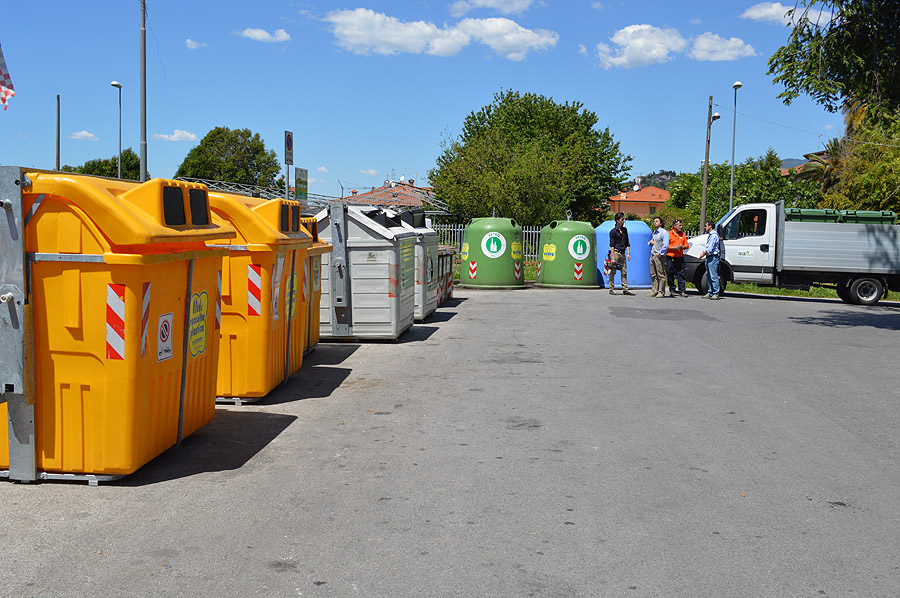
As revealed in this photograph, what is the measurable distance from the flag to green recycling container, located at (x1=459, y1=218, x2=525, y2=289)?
1253 cm

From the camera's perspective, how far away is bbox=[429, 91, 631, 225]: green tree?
110ft

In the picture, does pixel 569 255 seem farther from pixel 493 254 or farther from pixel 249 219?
pixel 249 219

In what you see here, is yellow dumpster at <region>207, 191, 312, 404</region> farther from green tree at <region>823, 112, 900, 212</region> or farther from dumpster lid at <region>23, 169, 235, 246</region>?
green tree at <region>823, 112, 900, 212</region>

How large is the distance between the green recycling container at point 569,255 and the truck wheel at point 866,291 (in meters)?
6.18

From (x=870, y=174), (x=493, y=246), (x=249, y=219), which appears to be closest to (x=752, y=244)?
(x=493, y=246)

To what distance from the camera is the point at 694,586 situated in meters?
3.63

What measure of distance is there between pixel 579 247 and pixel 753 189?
2997 cm

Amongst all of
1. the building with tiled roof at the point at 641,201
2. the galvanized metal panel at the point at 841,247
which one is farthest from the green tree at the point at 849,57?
the building with tiled roof at the point at 641,201

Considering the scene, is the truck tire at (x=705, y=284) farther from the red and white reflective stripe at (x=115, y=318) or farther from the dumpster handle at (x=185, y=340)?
the red and white reflective stripe at (x=115, y=318)

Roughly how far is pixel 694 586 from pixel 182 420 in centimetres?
366

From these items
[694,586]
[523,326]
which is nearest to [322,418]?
[694,586]

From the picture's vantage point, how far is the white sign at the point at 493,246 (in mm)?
20328

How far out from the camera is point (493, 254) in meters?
20.5

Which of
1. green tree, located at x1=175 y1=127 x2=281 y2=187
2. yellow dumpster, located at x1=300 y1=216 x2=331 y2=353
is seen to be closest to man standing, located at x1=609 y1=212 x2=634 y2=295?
yellow dumpster, located at x1=300 y1=216 x2=331 y2=353
